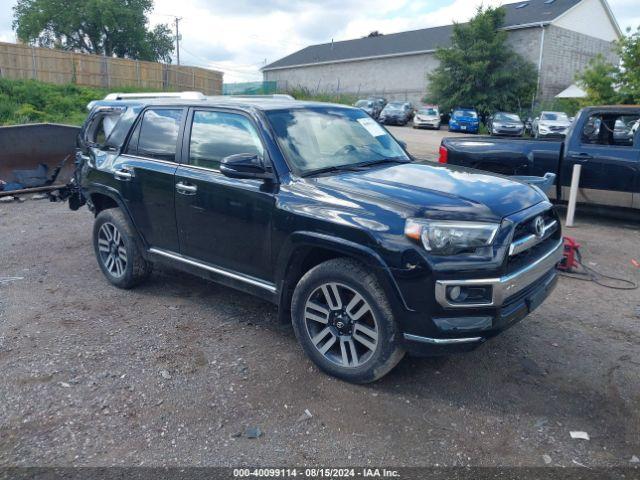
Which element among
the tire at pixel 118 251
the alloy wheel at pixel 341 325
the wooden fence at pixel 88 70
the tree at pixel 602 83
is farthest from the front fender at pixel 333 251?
the wooden fence at pixel 88 70

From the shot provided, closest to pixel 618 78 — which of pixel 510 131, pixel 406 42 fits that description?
pixel 510 131

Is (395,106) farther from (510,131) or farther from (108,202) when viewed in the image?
(108,202)

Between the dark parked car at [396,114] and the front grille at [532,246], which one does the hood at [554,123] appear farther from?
the front grille at [532,246]

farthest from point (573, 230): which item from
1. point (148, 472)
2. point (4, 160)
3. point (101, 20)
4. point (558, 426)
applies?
point (101, 20)

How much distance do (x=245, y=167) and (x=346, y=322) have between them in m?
Answer: 1.27

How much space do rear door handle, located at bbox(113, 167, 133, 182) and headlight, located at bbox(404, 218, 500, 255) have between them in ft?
9.46

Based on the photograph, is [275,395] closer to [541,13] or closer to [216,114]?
[216,114]

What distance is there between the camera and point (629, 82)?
53.2 feet

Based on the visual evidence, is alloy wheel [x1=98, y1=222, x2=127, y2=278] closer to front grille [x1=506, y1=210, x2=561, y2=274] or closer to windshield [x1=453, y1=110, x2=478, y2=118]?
front grille [x1=506, y1=210, x2=561, y2=274]

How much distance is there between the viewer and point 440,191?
360 cm

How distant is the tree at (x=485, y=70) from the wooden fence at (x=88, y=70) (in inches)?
717

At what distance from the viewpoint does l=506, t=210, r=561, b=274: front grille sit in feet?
11.1

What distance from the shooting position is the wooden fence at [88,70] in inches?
1164

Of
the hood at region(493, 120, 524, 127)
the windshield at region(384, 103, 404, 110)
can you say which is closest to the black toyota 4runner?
the hood at region(493, 120, 524, 127)
